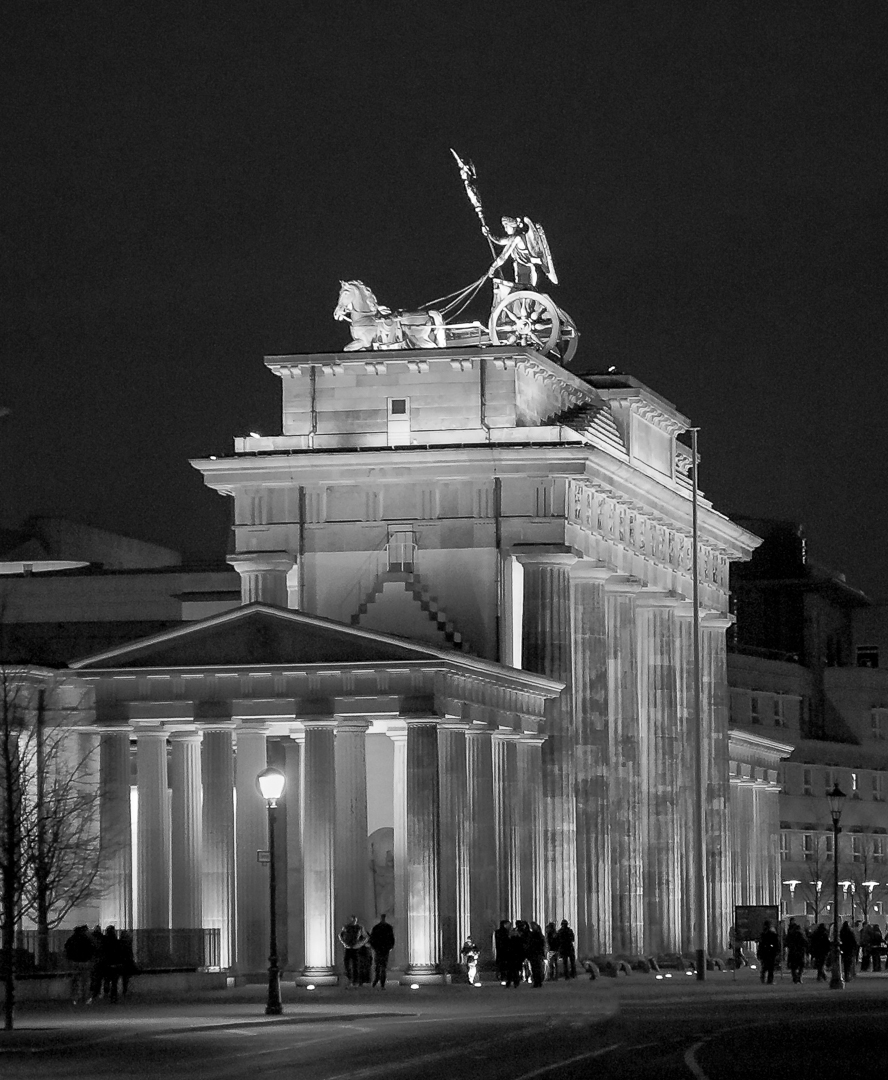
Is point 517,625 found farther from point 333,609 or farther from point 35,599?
point 35,599

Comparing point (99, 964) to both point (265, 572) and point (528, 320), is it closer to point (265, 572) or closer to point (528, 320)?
point (265, 572)

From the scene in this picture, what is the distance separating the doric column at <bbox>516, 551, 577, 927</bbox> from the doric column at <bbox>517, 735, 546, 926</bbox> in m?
1.30

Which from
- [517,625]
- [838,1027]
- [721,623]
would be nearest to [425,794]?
[517,625]

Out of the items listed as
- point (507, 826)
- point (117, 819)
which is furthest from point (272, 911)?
point (507, 826)

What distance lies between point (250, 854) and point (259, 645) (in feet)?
22.9

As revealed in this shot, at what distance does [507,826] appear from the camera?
283 feet

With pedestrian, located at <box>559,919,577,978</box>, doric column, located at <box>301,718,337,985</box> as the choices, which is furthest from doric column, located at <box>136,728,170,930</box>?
pedestrian, located at <box>559,919,577,978</box>

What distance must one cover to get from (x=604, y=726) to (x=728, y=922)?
1973 cm

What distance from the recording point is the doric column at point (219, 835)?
79688mm

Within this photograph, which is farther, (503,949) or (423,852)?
(423,852)

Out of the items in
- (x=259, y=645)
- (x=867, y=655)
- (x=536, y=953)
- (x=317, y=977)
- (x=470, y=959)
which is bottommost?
(x=317, y=977)

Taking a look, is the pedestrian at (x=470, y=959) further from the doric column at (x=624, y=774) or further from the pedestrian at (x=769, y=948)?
the doric column at (x=624, y=774)

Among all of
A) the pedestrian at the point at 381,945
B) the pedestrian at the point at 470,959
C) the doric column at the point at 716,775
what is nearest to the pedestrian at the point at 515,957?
the pedestrian at the point at 470,959

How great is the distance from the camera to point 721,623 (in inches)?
4449
